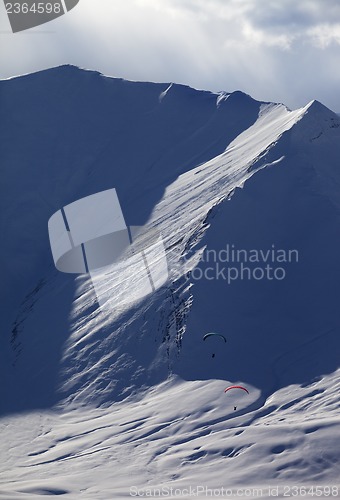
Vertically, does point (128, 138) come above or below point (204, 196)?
above

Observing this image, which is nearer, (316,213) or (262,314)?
(262,314)

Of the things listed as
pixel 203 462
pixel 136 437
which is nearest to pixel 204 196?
pixel 136 437

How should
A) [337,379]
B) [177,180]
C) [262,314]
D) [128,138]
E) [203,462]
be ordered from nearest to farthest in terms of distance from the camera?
[203,462], [337,379], [262,314], [177,180], [128,138]

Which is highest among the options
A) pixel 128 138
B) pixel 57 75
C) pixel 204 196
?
pixel 57 75

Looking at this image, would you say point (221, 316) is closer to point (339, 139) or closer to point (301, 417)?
point (301, 417)

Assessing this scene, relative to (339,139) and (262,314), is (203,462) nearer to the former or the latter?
(262,314)

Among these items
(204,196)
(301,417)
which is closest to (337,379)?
(301,417)

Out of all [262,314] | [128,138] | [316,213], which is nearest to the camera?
[262,314]
